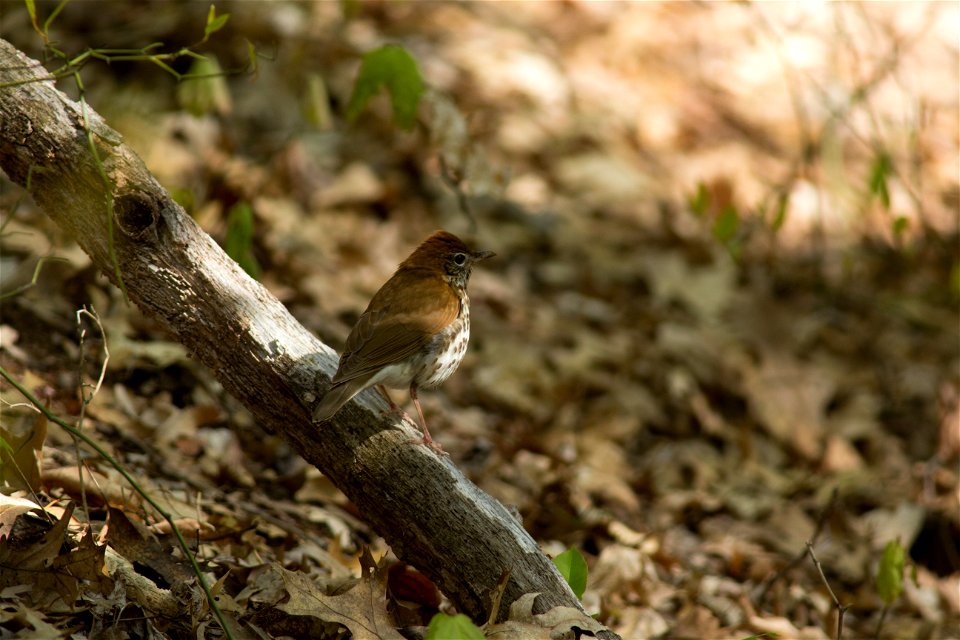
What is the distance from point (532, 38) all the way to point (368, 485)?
705 cm

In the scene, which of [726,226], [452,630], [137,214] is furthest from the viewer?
[726,226]

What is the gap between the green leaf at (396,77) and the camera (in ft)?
14.2

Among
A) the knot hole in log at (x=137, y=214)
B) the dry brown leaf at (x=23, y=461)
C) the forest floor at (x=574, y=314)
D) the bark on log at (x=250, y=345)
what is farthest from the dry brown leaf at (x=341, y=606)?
the knot hole in log at (x=137, y=214)

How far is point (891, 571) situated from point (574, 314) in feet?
12.2

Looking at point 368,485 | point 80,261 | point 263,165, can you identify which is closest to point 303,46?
point 263,165

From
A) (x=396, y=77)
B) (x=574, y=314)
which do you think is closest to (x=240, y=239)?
(x=396, y=77)

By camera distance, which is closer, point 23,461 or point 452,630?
point 452,630

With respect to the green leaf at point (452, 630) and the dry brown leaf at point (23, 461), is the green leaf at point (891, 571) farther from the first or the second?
the dry brown leaf at point (23, 461)

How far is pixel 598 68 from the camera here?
945 centimetres

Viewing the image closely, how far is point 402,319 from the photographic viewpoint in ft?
12.9

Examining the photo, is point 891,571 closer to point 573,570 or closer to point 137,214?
point 573,570

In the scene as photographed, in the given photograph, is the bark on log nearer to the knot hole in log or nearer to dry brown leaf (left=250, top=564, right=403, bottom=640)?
the knot hole in log

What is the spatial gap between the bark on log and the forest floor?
12.3 inches

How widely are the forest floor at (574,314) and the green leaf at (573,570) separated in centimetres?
60
